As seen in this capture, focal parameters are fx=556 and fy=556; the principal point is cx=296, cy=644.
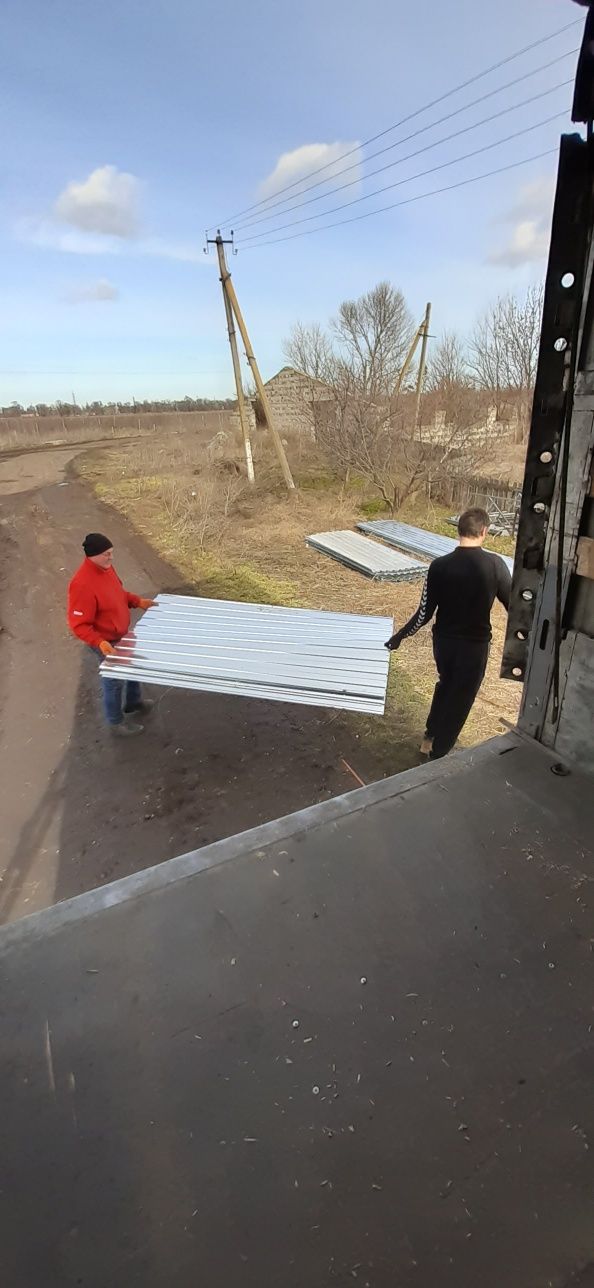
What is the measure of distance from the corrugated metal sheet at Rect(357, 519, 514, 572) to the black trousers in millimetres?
6134

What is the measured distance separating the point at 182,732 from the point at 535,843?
3.88m

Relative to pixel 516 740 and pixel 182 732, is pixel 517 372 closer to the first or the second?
pixel 182 732

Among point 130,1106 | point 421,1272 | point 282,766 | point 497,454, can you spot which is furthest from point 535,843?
point 497,454

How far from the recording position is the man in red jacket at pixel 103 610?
4.39 metres

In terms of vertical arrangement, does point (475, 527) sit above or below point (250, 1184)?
above

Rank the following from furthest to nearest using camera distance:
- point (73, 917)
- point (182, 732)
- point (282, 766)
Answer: point (182, 732), point (282, 766), point (73, 917)

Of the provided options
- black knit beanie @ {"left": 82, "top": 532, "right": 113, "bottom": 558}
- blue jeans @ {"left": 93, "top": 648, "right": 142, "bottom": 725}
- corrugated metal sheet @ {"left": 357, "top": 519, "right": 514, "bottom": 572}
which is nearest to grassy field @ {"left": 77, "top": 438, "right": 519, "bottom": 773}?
corrugated metal sheet @ {"left": 357, "top": 519, "right": 514, "bottom": 572}

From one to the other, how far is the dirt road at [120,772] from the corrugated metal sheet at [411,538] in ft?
19.4

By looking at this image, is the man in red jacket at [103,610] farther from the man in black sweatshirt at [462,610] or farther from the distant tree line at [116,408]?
the distant tree line at [116,408]

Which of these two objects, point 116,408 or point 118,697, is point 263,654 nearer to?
point 118,697

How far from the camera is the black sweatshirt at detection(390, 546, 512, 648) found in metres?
3.61

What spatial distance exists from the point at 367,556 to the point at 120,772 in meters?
6.63

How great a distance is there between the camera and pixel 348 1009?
127 centimetres

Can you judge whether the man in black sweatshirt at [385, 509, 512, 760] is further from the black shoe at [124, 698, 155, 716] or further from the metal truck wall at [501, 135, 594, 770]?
the black shoe at [124, 698, 155, 716]
